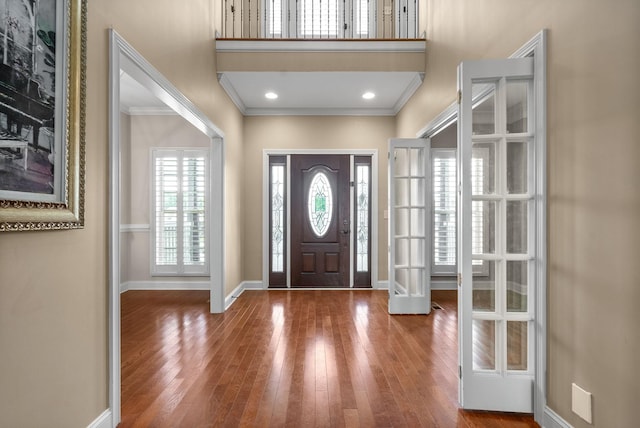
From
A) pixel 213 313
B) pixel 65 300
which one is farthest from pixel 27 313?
pixel 213 313

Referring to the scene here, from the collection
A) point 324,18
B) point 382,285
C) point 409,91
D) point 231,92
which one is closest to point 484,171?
point 409,91

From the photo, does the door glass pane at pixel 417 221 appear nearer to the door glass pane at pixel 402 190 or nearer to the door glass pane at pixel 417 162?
the door glass pane at pixel 402 190

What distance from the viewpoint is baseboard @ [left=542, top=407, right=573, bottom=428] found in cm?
206

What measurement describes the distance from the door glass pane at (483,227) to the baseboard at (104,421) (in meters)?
2.29

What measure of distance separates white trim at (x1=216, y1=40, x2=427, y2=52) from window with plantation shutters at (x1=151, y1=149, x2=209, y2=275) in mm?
2169

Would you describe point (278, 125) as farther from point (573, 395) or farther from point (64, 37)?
point (573, 395)

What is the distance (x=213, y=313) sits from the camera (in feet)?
15.7

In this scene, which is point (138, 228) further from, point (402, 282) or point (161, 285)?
point (402, 282)

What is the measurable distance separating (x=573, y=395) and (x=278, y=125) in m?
5.26

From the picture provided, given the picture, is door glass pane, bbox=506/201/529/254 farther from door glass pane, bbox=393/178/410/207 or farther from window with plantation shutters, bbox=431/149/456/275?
window with plantation shutters, bbox=431/149/456/275

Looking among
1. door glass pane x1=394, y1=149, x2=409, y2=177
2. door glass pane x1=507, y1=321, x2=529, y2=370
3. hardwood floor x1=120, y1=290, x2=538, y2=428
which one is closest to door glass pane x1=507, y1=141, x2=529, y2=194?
door glass pane x1=507, y1=321, x2=529, y2=370

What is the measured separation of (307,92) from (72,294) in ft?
13.8

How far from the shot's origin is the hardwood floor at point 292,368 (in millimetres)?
2354

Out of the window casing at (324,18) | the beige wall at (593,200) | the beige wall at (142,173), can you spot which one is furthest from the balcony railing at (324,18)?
the beige wall at (593,200)
